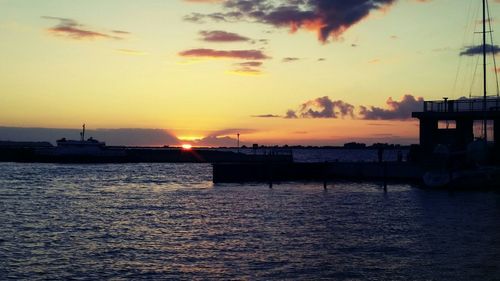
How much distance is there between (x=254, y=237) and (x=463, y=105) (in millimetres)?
44645

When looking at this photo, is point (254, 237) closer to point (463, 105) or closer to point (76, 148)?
point (463, 105)

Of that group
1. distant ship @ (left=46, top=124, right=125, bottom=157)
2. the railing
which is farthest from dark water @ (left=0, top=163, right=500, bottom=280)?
distant ship @ (left=46, top=124, right=125, bottom=157)

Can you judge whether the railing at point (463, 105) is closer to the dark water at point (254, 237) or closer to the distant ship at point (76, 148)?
the dark water at point (254, 237)

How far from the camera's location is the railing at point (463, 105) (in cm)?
6819

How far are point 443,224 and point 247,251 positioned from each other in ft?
51.7

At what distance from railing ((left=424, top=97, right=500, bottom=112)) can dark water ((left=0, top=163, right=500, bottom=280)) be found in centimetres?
1394

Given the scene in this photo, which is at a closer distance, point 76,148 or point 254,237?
point 254,237

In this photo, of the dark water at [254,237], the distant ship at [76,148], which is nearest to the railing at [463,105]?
the dark water at [254,237]

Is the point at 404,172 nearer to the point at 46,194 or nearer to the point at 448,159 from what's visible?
the point at 448,159

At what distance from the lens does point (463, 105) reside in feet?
227

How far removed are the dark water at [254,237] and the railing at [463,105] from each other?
45.7 ft

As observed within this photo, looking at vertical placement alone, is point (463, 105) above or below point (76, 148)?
above

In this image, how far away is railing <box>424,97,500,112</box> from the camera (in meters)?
68.2

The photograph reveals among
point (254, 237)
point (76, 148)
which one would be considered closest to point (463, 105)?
point (254, 237)
